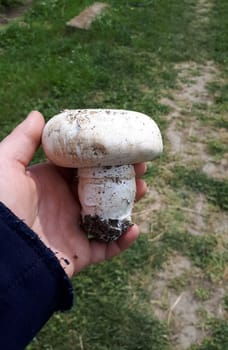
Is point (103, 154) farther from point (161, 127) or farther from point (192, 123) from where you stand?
point (192, 123)

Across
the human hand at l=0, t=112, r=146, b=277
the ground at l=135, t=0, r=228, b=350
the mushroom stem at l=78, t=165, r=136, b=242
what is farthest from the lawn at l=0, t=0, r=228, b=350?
the mushroom stem at l=78, t=165, r=136, b=242

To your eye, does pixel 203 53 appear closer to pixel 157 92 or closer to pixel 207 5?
pixel 157 92

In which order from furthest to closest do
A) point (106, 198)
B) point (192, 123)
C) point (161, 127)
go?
point (192, 123), point (161, 127), point (106, 198)

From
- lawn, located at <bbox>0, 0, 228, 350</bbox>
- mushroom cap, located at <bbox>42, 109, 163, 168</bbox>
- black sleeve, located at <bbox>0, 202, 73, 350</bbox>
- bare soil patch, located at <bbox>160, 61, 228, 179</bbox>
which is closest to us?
black sleeve, located at <bbox>0, 202, 73, 350</bbox>

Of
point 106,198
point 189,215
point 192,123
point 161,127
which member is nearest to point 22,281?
point 106,198

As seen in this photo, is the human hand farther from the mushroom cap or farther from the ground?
the ground

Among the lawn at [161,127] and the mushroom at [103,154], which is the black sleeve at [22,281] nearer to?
the mushroom at [103,154]
